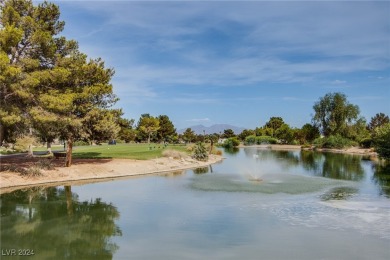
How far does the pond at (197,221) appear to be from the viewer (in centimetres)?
1469

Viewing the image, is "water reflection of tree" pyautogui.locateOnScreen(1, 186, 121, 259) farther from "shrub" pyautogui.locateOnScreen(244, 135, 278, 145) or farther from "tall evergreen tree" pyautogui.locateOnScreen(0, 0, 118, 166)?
"shrub" pyautogui.locateOnScreen(244, 135, 278, 145)

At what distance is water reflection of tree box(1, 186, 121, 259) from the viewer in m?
15.2

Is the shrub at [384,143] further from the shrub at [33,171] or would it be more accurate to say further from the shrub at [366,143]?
the shrub at [33,171]

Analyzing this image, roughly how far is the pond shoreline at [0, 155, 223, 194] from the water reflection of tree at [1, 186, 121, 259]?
3115 mm

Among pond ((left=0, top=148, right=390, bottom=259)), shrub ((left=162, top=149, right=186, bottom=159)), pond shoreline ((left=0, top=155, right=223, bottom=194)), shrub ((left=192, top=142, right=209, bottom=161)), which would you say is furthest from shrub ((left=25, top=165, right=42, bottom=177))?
shrub ((left=192, top=142, right=209, bottom=161))

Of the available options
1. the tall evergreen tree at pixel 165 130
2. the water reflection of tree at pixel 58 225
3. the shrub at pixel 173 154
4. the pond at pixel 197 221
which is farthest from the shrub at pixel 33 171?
the tall evergreen tree at pixel 165 130

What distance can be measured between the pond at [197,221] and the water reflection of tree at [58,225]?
0.14 feet

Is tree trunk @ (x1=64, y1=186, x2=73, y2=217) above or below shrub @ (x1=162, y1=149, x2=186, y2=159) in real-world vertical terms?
below

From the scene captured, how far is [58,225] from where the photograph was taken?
18719 millimetres

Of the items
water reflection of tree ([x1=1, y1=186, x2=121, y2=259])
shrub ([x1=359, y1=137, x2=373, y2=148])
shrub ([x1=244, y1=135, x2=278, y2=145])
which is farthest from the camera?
shrub ([x1=244, y1=135, x2=278, y2=145])

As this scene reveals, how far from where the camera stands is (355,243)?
1532cm

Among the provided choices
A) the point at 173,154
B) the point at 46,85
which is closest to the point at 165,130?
the point at 173,154

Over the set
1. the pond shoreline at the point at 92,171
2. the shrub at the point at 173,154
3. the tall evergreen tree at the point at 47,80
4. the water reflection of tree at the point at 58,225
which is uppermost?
the tall evergreen tree at the point at 47,80

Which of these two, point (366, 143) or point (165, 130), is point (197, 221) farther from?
point (165, 130)
